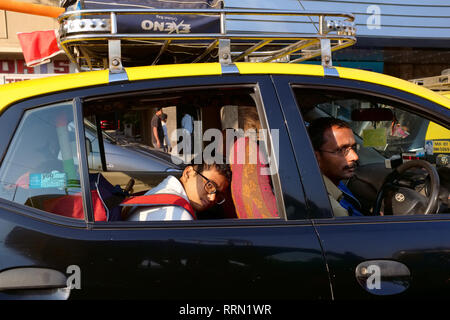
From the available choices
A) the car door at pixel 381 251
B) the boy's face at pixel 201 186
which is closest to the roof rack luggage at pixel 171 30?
the car door at pixel 381 251

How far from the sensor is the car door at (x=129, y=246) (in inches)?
57.0

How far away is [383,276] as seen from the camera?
1.57 meters

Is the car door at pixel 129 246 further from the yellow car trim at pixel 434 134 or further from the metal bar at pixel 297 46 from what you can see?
the yellow car trim at pixel 434 134

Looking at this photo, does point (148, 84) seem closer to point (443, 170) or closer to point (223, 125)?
point (223, 125)

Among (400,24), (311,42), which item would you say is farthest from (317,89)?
(400,24)

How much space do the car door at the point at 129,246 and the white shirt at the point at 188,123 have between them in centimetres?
99

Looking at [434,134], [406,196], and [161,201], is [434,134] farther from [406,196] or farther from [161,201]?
[161,201]

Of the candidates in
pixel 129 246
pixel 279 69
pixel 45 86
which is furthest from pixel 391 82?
pixel 45 86

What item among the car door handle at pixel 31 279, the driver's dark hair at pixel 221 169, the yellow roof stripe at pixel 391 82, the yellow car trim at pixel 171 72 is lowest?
the car door handle at pixel 31 279

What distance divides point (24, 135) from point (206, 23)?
863 millimetres

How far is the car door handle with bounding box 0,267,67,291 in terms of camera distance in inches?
55.9

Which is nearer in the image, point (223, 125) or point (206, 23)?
point (206, 23)

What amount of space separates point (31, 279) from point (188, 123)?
1.49 metres

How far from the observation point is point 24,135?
1.59 metres
